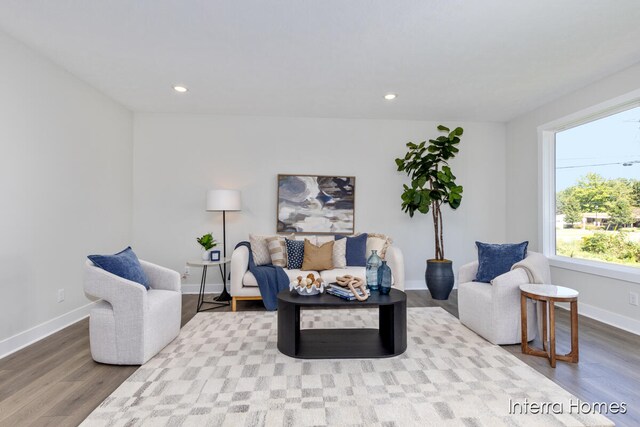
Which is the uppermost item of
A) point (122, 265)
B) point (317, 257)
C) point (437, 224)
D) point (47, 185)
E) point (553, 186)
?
point (553, 186)

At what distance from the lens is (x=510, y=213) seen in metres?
5.38

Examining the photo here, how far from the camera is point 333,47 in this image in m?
3.05

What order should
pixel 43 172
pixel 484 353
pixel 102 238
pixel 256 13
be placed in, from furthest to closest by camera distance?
pixel 102 238 < pixel 43 172 < pixel 484 353 < pixel 256 13

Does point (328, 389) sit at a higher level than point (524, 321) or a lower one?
lower

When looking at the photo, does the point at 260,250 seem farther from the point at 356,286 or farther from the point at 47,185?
the point at 47,185

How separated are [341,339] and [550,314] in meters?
1.66

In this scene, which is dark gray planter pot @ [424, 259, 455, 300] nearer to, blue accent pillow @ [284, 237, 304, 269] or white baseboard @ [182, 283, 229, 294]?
blue accent pillow @ [284, 237, 304, 269]

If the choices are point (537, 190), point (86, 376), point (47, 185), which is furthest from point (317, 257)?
point (537, 190)

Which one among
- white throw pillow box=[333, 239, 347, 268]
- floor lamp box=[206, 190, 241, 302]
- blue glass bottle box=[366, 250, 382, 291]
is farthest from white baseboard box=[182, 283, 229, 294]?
blue glass bottle box=[366, 250, 382, 291]

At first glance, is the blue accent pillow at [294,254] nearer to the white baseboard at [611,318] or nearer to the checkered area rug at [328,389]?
the checkered area rug at [328,389]

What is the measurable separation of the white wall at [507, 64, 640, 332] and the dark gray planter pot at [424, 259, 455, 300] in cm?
129

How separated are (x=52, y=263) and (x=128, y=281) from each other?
1.37 metres

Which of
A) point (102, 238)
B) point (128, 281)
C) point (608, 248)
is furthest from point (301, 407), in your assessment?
point (608, 248)

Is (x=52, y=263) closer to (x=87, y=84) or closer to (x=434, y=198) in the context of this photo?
(x=87, y=84)
